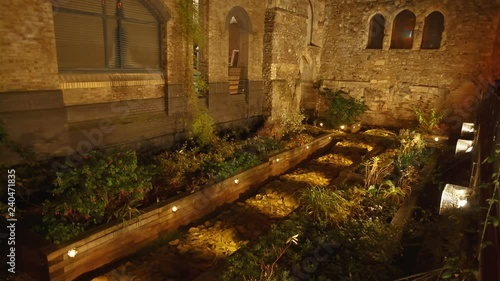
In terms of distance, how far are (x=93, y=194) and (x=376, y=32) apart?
45.0 ft

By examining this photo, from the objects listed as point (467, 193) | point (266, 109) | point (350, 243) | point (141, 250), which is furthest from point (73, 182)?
point (266, 109)

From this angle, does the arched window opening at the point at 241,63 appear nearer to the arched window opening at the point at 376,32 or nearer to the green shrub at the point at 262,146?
the green shrub at the point at 262,146

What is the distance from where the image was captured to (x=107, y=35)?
25.0 feet


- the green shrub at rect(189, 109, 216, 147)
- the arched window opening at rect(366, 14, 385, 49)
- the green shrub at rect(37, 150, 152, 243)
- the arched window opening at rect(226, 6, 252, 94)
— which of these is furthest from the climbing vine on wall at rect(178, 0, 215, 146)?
the arched window opening at rect(366, 14, 385, 49)

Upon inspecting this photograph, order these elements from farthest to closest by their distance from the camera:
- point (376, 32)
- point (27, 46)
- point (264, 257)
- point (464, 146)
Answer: point (376, 32) → point (464, 146) → point (27, 46) → point (264, 257)

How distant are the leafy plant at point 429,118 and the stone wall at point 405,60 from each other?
0.36 m

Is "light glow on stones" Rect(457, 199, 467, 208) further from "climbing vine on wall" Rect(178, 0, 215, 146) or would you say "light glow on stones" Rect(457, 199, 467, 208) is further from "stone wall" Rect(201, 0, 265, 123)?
"stone wall" Rect(201, 0, 265, 123)

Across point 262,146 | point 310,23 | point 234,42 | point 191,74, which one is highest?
point 310,23

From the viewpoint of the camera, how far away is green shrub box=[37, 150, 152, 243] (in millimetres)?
4547

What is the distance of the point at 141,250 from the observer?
5227 mm

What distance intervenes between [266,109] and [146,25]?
5.48m

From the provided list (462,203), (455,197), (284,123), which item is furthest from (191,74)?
(462,203)

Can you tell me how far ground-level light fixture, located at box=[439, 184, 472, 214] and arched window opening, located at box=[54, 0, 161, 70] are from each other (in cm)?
745

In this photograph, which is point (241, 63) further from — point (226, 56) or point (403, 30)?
point (403, 30)
